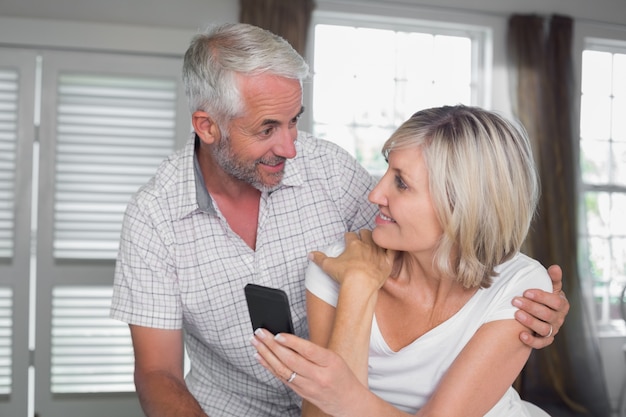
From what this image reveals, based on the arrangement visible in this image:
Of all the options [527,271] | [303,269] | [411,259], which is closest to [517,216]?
[527,271]

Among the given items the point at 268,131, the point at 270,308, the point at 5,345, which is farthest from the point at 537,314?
the point at 5,345

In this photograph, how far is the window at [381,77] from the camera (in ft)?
16.0

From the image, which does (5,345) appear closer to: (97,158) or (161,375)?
(97,158)

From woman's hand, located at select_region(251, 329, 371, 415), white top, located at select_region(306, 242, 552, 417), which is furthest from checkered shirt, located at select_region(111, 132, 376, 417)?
woman's hand, located at select_region(251, 329, 371, 415)

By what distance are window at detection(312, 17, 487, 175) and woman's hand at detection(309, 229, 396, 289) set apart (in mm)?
3169

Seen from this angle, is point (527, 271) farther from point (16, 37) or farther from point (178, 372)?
point (16, 37)

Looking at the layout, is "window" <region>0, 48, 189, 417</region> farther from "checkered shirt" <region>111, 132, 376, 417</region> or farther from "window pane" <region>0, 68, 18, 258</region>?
"checkered shirt" <region>111, 132, 376, 417</region>

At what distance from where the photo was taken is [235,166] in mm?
1903

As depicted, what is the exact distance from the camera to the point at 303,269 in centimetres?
200

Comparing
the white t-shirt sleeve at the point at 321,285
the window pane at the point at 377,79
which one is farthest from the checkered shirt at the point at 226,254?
the window pane at the point at 377,79

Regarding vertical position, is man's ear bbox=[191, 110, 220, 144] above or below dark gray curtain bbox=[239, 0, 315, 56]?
below

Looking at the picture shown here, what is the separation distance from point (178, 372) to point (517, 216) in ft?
3.25

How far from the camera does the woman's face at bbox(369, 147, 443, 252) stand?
1.59 meters

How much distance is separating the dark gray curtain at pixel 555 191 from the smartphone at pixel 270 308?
384 cm
